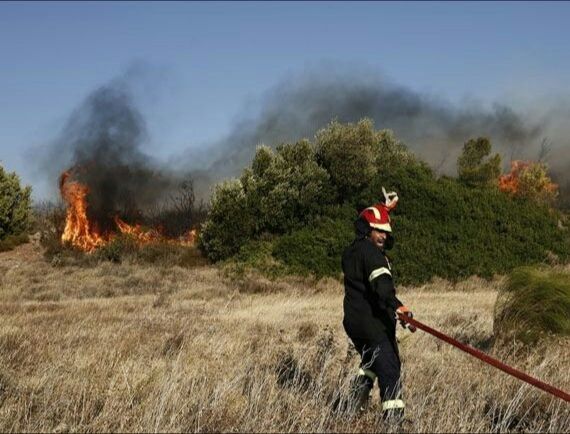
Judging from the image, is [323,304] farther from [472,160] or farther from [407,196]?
[472,160]

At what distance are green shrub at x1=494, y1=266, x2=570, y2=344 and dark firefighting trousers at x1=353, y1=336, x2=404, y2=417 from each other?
352cm

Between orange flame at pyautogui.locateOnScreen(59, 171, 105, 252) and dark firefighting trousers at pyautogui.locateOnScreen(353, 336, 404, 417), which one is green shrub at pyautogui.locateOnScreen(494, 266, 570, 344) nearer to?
dark firefighting trousers at pyautogui.locateOnScreen(353, 336, 404, 417)

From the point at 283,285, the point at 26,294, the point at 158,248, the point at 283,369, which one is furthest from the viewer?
the point at 158,248

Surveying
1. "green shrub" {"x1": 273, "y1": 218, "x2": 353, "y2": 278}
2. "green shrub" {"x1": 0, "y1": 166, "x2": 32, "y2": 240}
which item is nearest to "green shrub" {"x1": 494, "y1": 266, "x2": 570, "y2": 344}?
"green shrub" {"x1": 273, "y1": 218, "x2": 353, "y2": 278}

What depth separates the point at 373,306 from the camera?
17.0 ft

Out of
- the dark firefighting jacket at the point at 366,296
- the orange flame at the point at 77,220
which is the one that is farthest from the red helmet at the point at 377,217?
the orange flame at the point at 77,220

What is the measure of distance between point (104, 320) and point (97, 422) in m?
7.85

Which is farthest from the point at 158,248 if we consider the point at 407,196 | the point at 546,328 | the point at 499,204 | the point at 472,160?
the point at 472,160

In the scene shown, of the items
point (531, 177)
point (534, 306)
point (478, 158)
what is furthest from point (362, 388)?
point (531, 177)

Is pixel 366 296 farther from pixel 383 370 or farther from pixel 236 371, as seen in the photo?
pixel 236 371

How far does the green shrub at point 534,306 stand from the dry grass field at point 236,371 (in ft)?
0.99

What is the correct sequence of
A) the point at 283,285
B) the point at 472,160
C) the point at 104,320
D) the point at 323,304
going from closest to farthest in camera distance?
the point at 104,320 → the point at 323,304 → the point at 283,285 → the point at 472,160

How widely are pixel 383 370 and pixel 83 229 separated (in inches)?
1067

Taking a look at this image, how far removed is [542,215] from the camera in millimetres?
24375
